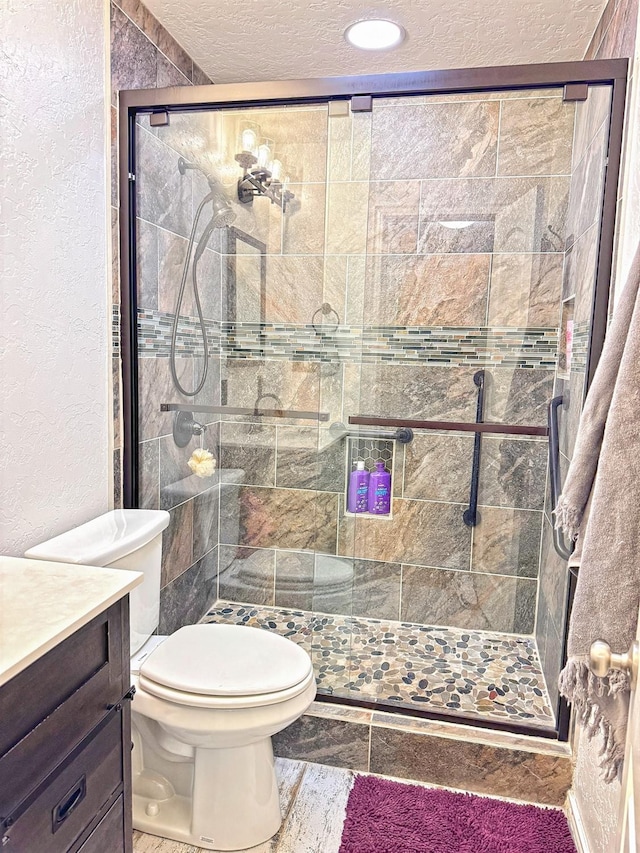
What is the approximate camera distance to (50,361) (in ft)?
5.01

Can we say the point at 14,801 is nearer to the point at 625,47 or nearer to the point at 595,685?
the point at 595,685

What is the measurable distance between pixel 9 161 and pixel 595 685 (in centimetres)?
161

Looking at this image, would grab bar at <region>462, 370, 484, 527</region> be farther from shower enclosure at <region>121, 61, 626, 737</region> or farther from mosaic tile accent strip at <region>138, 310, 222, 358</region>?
mosaic tile accent strip at <region>138, 310, 222, 358</region>

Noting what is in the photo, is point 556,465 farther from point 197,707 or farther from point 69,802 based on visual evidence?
point 69,802

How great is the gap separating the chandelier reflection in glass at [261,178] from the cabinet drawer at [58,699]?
1.60 m

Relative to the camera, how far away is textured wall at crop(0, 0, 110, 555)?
1371mm

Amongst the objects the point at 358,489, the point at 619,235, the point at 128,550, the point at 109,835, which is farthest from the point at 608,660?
the point at 358,489

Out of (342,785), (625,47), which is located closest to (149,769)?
(342,785)

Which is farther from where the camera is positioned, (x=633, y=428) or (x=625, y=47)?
(x=625, y=47)

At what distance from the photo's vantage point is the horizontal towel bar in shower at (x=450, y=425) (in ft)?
8.00

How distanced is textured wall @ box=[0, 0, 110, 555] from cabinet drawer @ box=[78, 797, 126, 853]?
64 centimetres

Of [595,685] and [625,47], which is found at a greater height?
[625,47]

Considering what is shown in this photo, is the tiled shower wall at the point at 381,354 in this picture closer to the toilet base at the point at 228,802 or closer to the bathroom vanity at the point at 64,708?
the toilet base at the point at 228,802

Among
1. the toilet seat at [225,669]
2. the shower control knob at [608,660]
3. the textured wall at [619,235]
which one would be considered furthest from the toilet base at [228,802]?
the shower control knob at [608,660]
